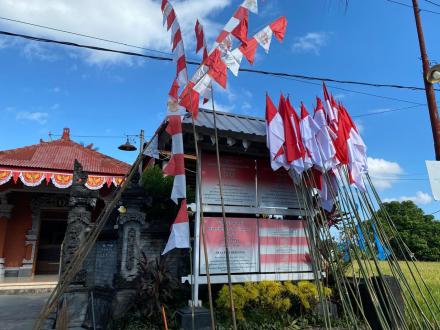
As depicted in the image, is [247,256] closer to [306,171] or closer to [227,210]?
[227,210]

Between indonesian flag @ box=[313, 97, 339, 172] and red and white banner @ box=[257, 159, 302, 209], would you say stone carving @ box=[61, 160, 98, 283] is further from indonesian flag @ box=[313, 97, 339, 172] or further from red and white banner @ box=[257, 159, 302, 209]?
indonesian flag @ box=[313, 97, 339, 172]

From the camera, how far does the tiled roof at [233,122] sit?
4804 millimetres

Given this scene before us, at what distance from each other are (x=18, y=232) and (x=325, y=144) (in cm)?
1175

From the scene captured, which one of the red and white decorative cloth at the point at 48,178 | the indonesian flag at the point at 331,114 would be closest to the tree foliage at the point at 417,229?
the red and white decorative cloth at the point at 48,178

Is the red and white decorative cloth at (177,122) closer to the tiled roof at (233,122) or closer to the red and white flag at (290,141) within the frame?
the tiled roof at (233,122)

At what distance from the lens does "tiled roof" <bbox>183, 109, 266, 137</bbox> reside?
4.80 metres

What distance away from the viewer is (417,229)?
22484mm

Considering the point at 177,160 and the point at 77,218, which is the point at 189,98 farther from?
the point at 77,218

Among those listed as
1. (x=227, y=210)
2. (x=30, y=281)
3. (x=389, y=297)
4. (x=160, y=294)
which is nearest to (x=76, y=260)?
(x=160, y=294)

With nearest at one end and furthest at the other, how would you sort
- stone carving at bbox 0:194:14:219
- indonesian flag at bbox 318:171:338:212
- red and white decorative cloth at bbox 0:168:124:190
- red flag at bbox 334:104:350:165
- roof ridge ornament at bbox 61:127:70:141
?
red flag at bbox 334:104:350:165, indonesian flag at bbox 318:171:338:212, red and white decorative cloth at bbox 0:168:124:190, stone carving at bbox 0:194:14:219, roof ridge ornament at bbox 61:127:70:141

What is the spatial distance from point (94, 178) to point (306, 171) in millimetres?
8558

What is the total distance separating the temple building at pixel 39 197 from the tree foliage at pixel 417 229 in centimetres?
1700

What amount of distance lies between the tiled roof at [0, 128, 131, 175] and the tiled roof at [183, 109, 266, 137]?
700 cm

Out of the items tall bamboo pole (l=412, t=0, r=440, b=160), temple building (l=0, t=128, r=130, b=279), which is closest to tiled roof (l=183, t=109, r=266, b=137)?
tall bamboo pole (l=412, t=0, r=440, b=160)
